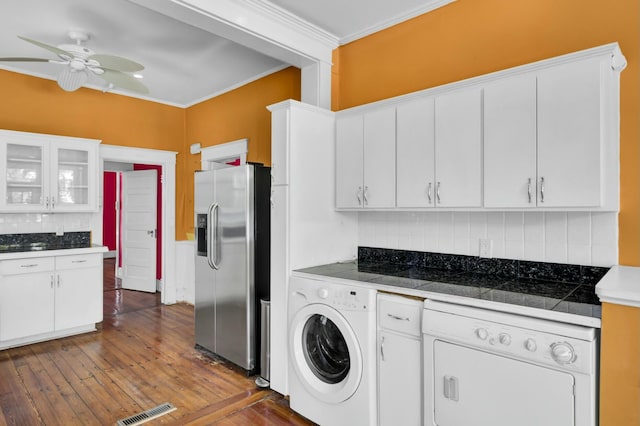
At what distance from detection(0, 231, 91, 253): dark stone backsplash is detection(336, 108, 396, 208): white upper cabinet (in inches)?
136

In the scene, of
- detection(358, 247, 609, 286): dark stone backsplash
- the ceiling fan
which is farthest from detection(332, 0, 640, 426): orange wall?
the ceiling fan

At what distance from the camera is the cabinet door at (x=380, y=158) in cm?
265

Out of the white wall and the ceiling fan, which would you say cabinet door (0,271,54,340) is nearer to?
the ceiling fan

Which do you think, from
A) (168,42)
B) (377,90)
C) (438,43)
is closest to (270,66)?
(168,42)

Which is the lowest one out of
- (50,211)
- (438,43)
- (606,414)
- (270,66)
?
(606,414)

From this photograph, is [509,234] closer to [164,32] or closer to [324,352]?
[324,352]

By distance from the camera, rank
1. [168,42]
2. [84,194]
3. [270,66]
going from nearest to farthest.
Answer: [168,42]
[270,66]
[84,194]

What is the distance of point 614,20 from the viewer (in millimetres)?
2086

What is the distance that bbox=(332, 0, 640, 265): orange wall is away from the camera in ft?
6.63

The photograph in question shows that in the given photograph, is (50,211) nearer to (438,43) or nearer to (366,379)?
(366,379)

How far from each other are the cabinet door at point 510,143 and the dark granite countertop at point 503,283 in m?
0.48

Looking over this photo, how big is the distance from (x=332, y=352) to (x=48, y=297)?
3.23m

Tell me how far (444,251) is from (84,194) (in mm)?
4161

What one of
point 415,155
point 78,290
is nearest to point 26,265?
point 78,290
